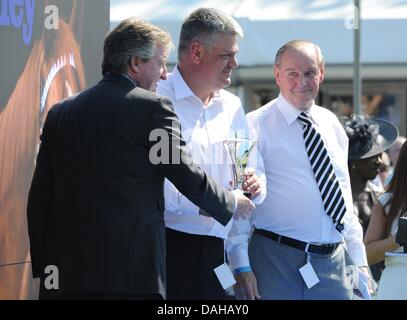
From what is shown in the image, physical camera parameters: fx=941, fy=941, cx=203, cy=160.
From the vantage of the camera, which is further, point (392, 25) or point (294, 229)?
point (392, 25)

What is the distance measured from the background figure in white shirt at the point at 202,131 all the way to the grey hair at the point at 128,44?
1.99 feet

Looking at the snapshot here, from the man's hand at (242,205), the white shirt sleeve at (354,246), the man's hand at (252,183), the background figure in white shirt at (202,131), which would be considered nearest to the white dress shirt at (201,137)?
the background figure in white shirt at (202,131)

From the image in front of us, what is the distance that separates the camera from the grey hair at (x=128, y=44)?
359 cm

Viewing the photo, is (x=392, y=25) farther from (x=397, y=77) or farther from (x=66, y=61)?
(x=66, y=61)

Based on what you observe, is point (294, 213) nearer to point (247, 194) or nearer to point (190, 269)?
point (247, 194)

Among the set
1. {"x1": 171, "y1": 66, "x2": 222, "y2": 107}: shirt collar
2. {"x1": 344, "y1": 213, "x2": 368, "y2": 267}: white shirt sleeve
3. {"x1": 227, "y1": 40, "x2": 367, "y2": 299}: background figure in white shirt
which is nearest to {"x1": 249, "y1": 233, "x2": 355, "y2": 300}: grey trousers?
{"x1": 227, "y1": 40, "x2": 367, "y2": 299}: background figure in white shirt

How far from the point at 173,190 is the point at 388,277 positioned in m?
1.19

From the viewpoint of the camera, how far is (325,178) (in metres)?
4.57

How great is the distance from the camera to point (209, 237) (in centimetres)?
406

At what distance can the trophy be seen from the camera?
3.95 m

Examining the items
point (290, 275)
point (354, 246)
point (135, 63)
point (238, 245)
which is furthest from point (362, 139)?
point (135, 63)

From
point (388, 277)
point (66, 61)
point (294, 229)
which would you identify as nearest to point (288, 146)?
point (294, 229)
